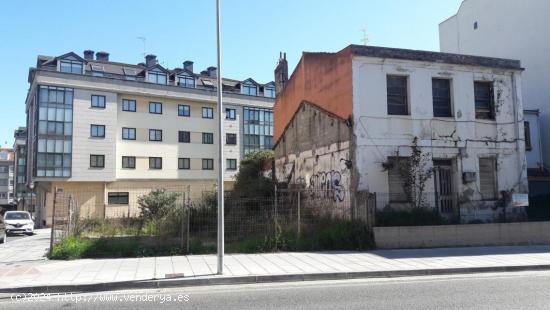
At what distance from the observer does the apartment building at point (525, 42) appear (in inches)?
974

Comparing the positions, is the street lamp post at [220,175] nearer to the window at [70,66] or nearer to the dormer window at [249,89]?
the window at [70,66]

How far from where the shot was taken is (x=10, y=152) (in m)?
101

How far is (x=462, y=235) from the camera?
589 inches

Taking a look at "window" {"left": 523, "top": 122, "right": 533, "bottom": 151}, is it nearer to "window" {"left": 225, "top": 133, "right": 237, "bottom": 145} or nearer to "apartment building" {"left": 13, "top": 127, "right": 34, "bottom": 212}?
"window" {"left": 225, "top": 133, "right": 237, "bottom": 145}

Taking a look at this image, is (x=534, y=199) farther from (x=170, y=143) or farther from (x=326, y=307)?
(x=170, y=143)

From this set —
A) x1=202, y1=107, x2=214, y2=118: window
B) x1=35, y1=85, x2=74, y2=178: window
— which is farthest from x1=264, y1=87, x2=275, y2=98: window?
x1=35, y1=85, x2=74, y2=178: window

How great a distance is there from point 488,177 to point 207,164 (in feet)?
114

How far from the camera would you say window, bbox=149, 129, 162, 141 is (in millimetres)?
46156

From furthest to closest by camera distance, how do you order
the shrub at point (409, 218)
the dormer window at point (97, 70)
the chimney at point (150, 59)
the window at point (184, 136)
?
the chimney at point (150, 59), the window at point (184, 136), the dormer window at point (97, 70), the shrub at point (409, 218)

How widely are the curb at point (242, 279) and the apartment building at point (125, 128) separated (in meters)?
30.5

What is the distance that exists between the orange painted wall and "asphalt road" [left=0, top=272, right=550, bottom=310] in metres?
8.75

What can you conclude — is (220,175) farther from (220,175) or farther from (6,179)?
(6,179)

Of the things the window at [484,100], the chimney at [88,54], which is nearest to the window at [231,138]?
the chimney at [88,54]

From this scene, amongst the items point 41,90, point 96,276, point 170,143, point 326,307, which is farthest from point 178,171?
point 326,307
